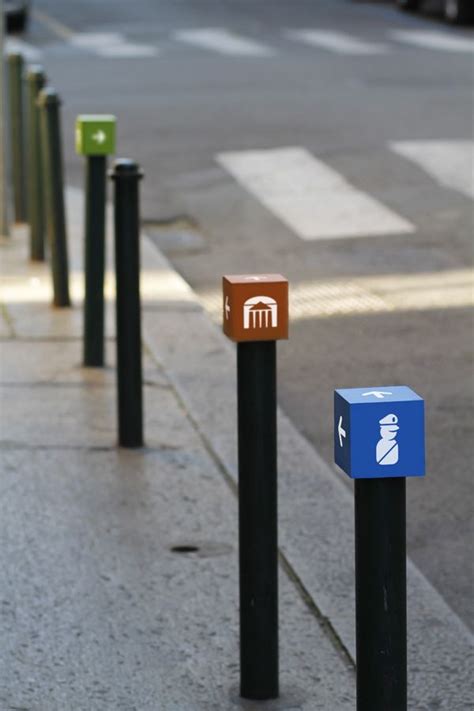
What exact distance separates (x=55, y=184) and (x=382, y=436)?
545 cm

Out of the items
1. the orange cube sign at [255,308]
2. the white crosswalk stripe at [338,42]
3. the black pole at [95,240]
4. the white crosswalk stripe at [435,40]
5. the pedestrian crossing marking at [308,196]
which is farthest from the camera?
the white crosswalk stripe at [435,40]

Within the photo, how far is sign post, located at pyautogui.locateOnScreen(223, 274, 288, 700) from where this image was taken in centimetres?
398

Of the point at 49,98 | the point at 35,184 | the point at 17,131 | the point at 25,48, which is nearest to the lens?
the point at 49,98

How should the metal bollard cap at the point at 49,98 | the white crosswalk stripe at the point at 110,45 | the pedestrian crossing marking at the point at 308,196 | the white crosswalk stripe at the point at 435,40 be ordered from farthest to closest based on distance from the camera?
the white crosswalk stripe at the point at 110,45
the white crosswalk stripe at the point at 435,40
the pedestrian crossing marking at the point at 308,196
the metal bollard cap at the point at 49,98

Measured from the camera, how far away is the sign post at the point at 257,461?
398 centimetres

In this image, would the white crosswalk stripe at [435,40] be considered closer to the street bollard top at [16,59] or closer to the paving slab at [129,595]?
the street bollard top at [16,59]

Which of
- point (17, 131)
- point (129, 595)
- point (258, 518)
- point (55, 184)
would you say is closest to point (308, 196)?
point (17, 131)

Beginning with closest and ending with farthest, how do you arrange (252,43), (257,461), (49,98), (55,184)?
(257,461) → (49,98) → (55,184) → (252,43)

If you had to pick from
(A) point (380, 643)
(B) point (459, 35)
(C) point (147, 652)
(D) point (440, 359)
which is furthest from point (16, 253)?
(B) point (459, 35)

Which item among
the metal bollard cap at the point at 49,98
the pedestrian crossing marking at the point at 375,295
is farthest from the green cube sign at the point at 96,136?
the pedestrian crossing marking at the point at 375,295

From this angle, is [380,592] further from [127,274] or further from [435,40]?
[435,40]

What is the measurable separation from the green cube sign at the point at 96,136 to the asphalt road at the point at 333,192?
1.30m

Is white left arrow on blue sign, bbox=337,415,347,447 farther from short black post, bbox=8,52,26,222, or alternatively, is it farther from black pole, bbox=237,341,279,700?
short black post, bbox=8,52,26,222

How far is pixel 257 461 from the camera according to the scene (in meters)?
4.09
